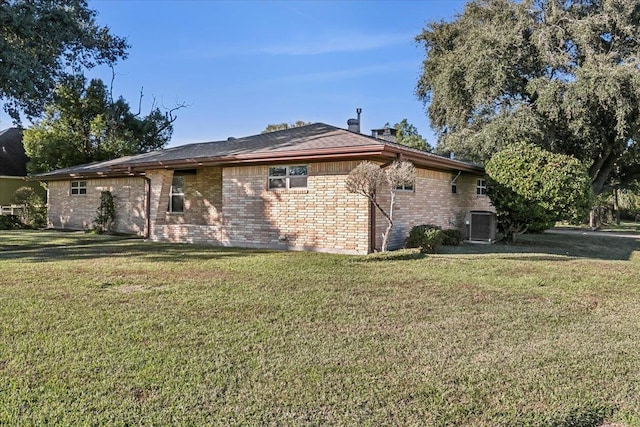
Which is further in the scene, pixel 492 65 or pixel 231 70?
pixel 231 70

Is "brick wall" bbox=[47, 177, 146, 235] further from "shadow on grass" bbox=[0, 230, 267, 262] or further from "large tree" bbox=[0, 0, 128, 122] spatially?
"large tree" bbox=[0, 0, 128, 122]

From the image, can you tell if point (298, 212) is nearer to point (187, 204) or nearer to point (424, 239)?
point (424, 239)

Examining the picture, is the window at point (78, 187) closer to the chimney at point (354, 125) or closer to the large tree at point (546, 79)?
the chimney at point (354, 125)

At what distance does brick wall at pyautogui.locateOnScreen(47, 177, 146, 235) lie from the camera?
16797 millimetres

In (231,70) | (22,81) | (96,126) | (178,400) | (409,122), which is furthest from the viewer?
(409,122)

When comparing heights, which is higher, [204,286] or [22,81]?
[22,81]

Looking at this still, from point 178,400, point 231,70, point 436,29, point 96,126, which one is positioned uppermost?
point 436,29

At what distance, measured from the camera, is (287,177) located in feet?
37.9

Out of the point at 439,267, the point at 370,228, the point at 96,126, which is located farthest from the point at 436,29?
the point at 96,126

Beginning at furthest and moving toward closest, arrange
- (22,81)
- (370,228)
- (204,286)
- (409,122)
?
1. (409,122)
2. (22,81)
3. (370,228)
4. (204,286)

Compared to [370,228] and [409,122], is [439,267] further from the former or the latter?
[409,122]

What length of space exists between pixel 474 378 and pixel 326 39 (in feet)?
46.9

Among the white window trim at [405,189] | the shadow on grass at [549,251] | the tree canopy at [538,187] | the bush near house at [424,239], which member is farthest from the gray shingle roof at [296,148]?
the shadow on grass at [549,251]

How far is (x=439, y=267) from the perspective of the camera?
8.62 m
